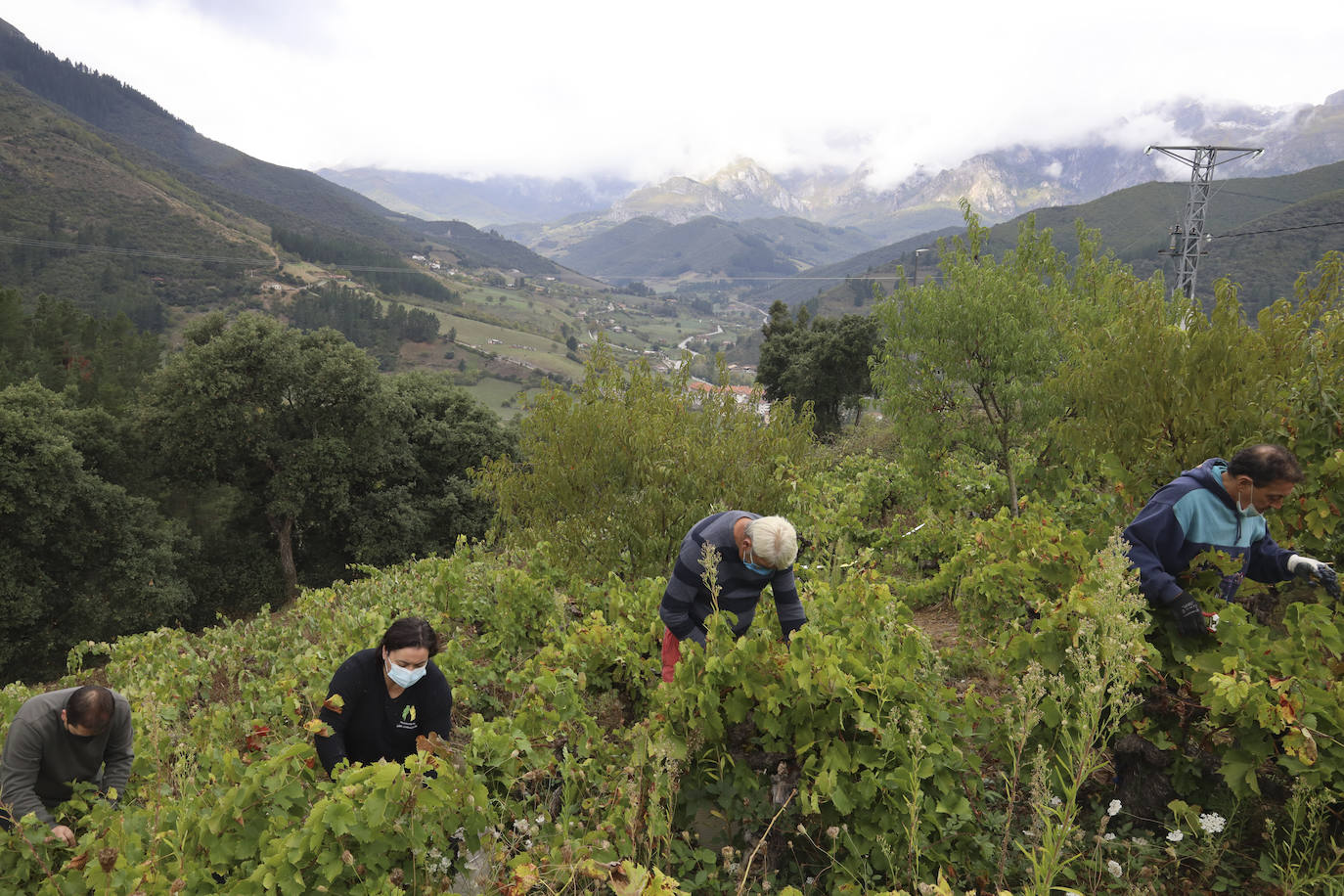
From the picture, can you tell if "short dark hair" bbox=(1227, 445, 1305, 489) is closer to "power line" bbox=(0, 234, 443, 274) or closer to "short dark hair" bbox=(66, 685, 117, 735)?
"short dark hair" bbox=(66, 685, 117, 735)

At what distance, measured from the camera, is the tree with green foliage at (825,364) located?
135 ft

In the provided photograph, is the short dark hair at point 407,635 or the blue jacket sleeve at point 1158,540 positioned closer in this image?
the blue jacket sleeve at point 1158,540

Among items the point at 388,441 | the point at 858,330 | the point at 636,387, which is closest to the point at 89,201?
the point at 388,441

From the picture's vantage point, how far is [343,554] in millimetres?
30422

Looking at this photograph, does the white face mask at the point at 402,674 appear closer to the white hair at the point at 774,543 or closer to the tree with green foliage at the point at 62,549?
the white hair at the point at 774,543

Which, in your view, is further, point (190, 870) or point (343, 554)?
point (343, 554)

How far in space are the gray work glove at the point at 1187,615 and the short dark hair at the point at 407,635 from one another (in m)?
3.72

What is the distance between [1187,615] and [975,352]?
8.51 metres

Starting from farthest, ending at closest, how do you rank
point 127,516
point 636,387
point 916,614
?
point 127,516 → point 916,614 → point 636,387

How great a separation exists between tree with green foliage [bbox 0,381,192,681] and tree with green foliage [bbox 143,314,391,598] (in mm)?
2708

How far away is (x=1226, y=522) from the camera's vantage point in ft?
11.4

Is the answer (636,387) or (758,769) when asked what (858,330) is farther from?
(758,769)

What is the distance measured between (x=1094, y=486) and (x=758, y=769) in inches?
372

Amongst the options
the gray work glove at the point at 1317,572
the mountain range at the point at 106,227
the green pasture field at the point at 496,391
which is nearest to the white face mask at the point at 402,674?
the gray work glove at the point at 1317,572
